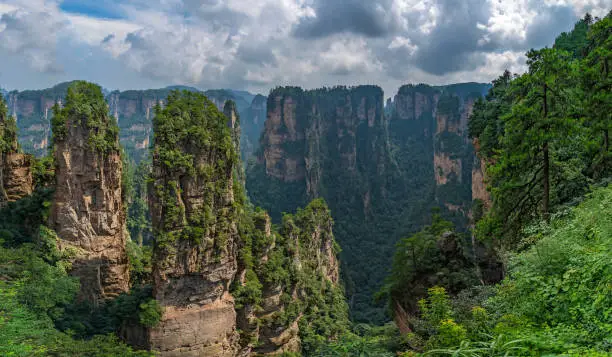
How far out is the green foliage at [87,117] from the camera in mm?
24234

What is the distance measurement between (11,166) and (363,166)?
108m

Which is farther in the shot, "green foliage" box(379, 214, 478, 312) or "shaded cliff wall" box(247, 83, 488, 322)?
"shaded cliff wall" box(247, 83, 488, 322)

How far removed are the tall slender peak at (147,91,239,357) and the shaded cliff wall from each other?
46843 millimetres

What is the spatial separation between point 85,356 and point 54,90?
197 meters

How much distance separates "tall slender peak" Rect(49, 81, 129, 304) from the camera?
80.2ft

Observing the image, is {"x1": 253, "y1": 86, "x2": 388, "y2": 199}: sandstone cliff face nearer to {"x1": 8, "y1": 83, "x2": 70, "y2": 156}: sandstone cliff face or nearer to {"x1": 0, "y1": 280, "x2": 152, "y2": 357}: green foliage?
{"x1": 0, "y1": 280, "x2": 152, "y2": 357}: green foliage

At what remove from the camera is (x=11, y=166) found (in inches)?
1037

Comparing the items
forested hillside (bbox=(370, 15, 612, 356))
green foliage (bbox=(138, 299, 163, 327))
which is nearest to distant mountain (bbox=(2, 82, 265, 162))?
green foliage (bbox=(138, 299, 163, 327))

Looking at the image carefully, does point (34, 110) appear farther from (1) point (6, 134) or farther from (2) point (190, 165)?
(2) point (190, 165)

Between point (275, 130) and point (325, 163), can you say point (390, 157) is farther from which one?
point (275, 130)

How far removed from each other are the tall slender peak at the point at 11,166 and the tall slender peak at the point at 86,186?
4027 millimetres

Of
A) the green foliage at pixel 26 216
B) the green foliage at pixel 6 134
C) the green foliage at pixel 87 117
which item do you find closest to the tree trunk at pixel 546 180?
the green foliage at pixel 87 117

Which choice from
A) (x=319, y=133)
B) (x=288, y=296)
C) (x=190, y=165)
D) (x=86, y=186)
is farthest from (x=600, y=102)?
(x=319, y=133)

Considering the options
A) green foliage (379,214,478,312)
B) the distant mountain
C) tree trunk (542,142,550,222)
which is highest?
the distant mountain
